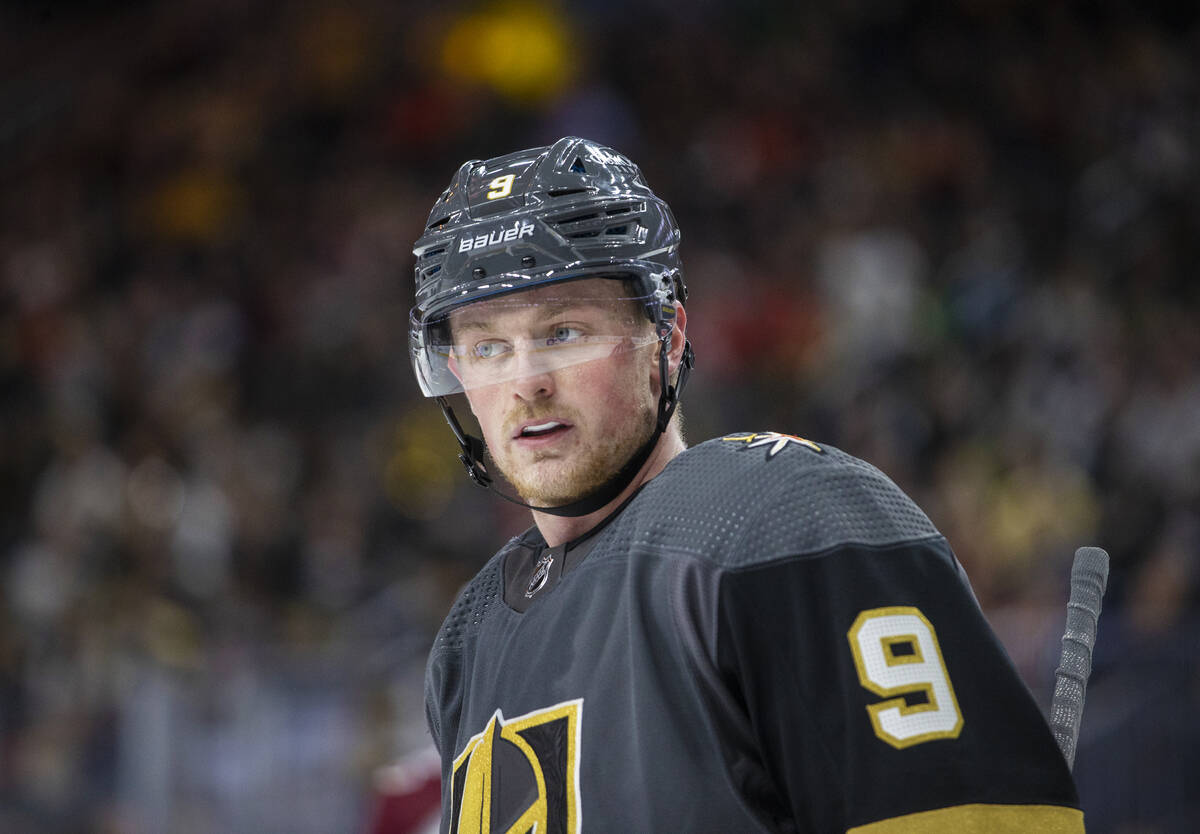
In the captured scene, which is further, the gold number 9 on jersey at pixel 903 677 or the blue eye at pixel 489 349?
the blue eye at pixel 489 349

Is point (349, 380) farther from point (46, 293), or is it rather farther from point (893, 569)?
point (893, 569)

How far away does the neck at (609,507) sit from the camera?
1743 millimetres

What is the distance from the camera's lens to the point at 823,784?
1.31 m

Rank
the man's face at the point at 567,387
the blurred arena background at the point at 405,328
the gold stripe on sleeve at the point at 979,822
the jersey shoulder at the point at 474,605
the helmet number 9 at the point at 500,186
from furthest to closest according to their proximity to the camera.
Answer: the blurred arena background at the point at 405,328 < the jersey shoulder at the point at 474,605 < the helmet number 9 at the point at 500,186 < the man's face at the point at 567,387 < the gold stripe on sleeve at the point at 979,822

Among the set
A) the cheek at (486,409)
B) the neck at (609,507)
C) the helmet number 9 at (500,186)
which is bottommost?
the neck at (609,507)

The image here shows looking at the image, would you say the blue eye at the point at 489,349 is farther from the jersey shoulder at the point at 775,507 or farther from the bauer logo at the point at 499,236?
the jersey shoulder at the point at 775,507

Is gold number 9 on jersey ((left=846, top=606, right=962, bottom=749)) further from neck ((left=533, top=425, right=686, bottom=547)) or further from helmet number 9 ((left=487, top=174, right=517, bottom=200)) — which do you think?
helmet number 9 ((left=487, top=174, right=517, bottom=200))

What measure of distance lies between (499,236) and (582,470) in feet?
1.06

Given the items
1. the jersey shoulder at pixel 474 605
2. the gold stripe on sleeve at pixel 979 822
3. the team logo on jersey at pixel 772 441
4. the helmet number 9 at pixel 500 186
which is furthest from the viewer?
the jersey shoulder at pixel 474 605

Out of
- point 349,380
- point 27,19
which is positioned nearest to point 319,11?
point 27,19

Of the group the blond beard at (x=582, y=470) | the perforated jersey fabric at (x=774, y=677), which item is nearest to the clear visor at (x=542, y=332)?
the blond beard at (x=582, y=470)

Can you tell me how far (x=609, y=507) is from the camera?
1.75 m

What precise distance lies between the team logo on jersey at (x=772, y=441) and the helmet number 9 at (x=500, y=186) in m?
0.49

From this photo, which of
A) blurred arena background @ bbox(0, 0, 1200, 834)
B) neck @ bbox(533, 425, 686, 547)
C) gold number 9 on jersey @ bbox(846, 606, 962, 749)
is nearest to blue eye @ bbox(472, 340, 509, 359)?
neck @ bbox(533, 425, 686, 547)
